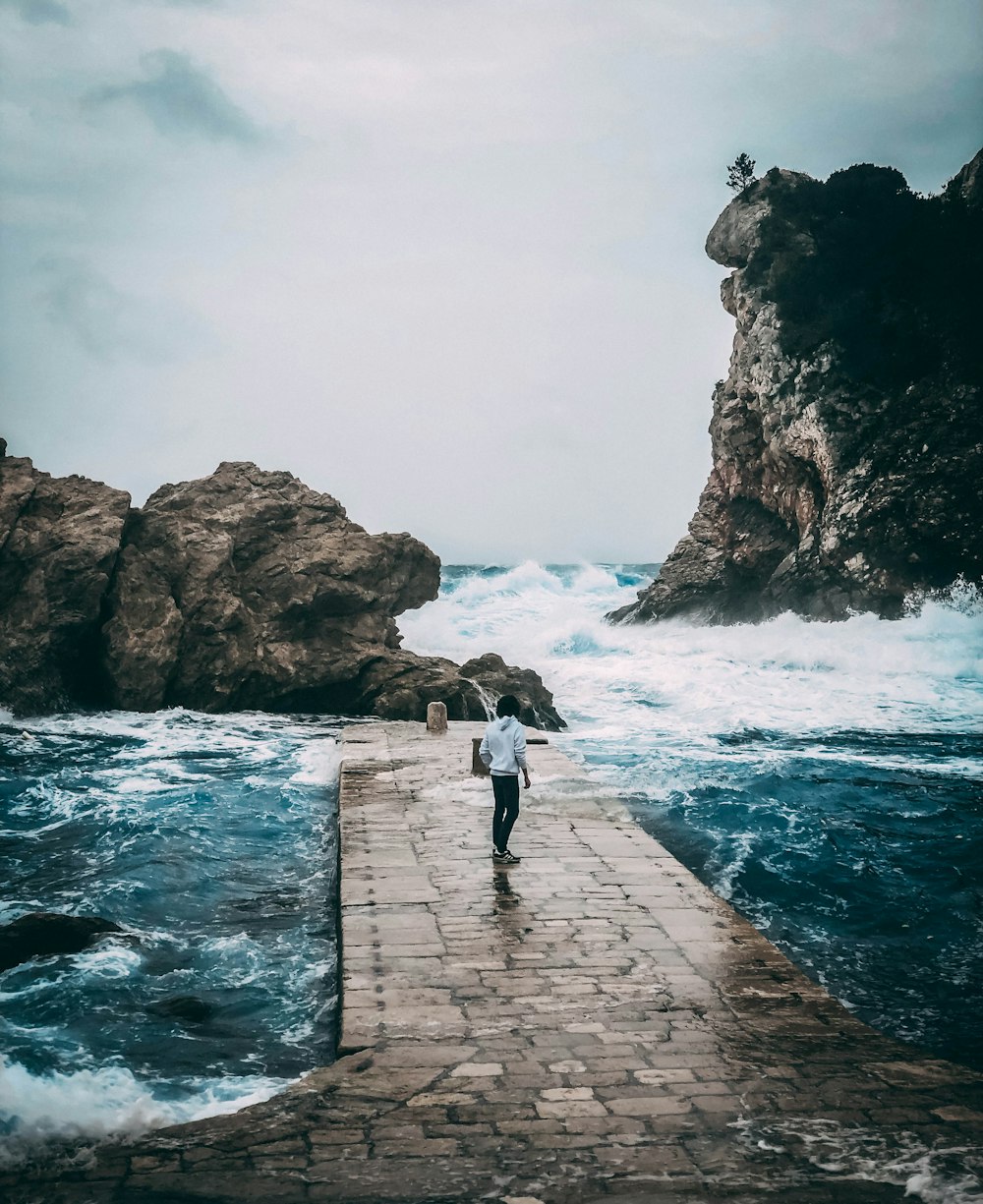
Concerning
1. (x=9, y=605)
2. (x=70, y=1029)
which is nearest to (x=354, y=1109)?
(x=70, y=1029)

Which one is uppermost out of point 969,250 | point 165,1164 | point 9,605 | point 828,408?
point 969,250

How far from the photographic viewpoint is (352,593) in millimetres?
23266

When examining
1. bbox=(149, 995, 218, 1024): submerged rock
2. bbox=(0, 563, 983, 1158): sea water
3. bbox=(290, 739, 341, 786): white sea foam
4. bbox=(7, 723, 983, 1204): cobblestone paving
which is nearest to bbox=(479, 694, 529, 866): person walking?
bbox=(7, 723, 983, 1204): cobblestone paving

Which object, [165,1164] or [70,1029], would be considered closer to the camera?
[165,1164]

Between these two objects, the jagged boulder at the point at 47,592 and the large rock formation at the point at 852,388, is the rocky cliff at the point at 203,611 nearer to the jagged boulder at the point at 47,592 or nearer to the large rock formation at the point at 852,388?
the jagged boulder at the point at 47,592

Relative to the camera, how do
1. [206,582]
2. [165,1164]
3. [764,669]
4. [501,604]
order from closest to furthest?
[165,1164], [206,582], [764,669], [501,604]

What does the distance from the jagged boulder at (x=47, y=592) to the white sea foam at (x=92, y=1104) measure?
15.4 meters

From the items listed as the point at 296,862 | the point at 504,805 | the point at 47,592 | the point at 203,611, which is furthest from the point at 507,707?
the point at 47,592

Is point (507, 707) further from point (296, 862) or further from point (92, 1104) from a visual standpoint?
point (92, 1104)

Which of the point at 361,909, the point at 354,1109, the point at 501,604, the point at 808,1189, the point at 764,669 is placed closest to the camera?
the point at 808,1189

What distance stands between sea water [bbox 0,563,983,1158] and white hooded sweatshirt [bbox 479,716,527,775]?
5.21 feet

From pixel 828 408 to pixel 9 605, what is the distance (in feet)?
86.3

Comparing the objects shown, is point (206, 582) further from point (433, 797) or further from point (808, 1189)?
point (808, 1189)

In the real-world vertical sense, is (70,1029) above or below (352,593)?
below
